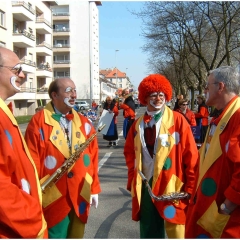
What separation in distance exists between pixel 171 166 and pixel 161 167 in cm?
10

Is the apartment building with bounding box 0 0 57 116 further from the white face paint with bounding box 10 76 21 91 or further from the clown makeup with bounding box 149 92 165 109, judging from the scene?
the white face paint with bounding box 10 76 21 91

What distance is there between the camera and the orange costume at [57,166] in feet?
10.7

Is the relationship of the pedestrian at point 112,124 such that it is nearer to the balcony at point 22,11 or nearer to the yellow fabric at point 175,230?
the yellow fabric at point 175,230

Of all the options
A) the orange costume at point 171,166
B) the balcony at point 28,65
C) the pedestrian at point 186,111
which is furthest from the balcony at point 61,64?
the orange costume at point 171,166

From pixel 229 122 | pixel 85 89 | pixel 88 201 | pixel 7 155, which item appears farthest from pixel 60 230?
pixel 85 89

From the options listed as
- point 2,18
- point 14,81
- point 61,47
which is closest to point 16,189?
point 14,81

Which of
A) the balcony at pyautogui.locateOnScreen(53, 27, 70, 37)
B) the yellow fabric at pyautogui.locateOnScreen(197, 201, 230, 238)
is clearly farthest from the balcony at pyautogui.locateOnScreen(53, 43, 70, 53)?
the yellow fabric at pyautogui.locateOnScreen(197, 201, 230, 238)

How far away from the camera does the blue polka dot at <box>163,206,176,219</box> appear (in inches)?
131

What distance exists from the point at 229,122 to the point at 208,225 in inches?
29.6

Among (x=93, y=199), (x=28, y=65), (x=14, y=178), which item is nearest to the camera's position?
(x=14, y=178)

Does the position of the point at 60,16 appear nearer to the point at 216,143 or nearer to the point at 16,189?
the point at 216,143

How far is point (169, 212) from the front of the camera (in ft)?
11.0

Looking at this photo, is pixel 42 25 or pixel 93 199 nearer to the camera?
pixel 93 199

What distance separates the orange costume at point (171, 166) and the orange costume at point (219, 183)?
0.65 m
